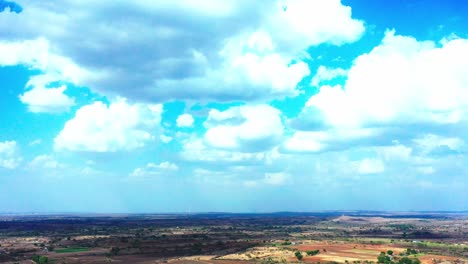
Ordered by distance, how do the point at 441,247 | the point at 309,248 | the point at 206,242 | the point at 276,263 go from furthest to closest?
1. the point at 206,242
2. the point at 441,247
3. the point at 309,248
4. the point at 276,263

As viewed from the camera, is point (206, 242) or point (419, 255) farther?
point (206, 242)

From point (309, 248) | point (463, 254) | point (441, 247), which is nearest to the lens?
point (463, 254)

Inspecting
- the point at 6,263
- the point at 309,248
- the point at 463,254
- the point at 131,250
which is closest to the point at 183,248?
the point at 131,250

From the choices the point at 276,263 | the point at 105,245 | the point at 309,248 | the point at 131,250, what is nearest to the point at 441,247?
the point at 309,248

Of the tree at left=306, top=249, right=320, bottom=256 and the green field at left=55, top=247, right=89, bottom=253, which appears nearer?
the tree at left=306, top=249, right=320, bottom=256

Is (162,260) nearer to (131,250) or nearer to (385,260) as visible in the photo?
(131,250)

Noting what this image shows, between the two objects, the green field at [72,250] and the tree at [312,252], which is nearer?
the tree at [312,252]

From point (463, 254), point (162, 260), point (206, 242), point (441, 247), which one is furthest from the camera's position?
point (206, 242)

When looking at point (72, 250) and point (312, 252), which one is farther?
point (72, 250)

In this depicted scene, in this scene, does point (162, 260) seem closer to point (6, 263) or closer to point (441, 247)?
point (6, 263)

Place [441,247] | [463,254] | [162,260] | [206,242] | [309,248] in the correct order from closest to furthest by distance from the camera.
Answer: [162,260], [463,254], [309,248], [441,247], [206,242]
